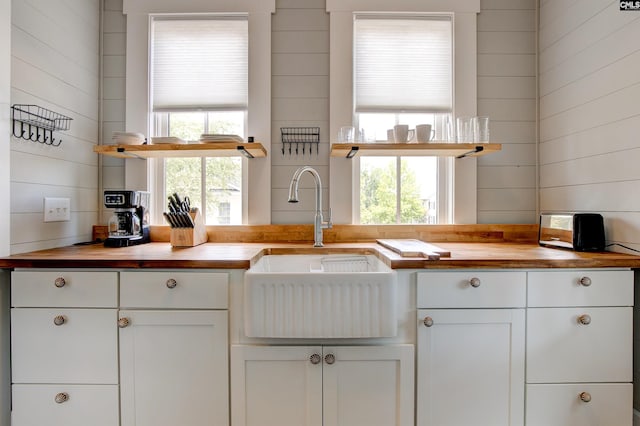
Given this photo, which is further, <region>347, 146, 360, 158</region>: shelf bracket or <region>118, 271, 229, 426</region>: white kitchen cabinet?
<region>347, 146, 360, 158</region>: shelf bracket

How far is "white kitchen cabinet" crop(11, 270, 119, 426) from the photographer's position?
1507mm

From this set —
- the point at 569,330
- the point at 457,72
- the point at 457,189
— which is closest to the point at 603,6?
the point at 457,72

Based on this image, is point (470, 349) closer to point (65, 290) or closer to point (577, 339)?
point (577, 339)

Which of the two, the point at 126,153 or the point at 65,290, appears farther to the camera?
the point at 126,153

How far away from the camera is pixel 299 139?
7.27ft

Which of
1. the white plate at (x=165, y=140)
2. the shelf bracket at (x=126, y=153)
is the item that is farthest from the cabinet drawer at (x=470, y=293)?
the shelf bracket at (x=126, y=153)

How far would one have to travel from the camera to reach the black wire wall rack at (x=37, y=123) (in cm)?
165

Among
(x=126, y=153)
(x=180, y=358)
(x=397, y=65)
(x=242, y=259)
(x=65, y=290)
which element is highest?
(x=397, y=65)

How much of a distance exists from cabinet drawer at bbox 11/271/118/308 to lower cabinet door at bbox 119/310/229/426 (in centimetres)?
12

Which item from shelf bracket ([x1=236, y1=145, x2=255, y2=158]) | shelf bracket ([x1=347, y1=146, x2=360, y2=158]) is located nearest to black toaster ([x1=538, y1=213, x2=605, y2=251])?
shelf bracket ([x1=347, y1=146, x2=360, y2=158])

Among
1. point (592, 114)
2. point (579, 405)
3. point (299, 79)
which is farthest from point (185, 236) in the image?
point (592, 114)

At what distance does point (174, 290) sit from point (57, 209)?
3.07 feet

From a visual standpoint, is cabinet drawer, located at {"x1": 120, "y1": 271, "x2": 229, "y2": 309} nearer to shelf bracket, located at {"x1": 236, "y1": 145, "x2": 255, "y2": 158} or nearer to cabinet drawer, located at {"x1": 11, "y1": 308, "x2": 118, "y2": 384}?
cabinet drawer, located at {"x1": 11, "y1": 308, "x2": 118, "y2": 384}

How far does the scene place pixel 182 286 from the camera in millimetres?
1511
